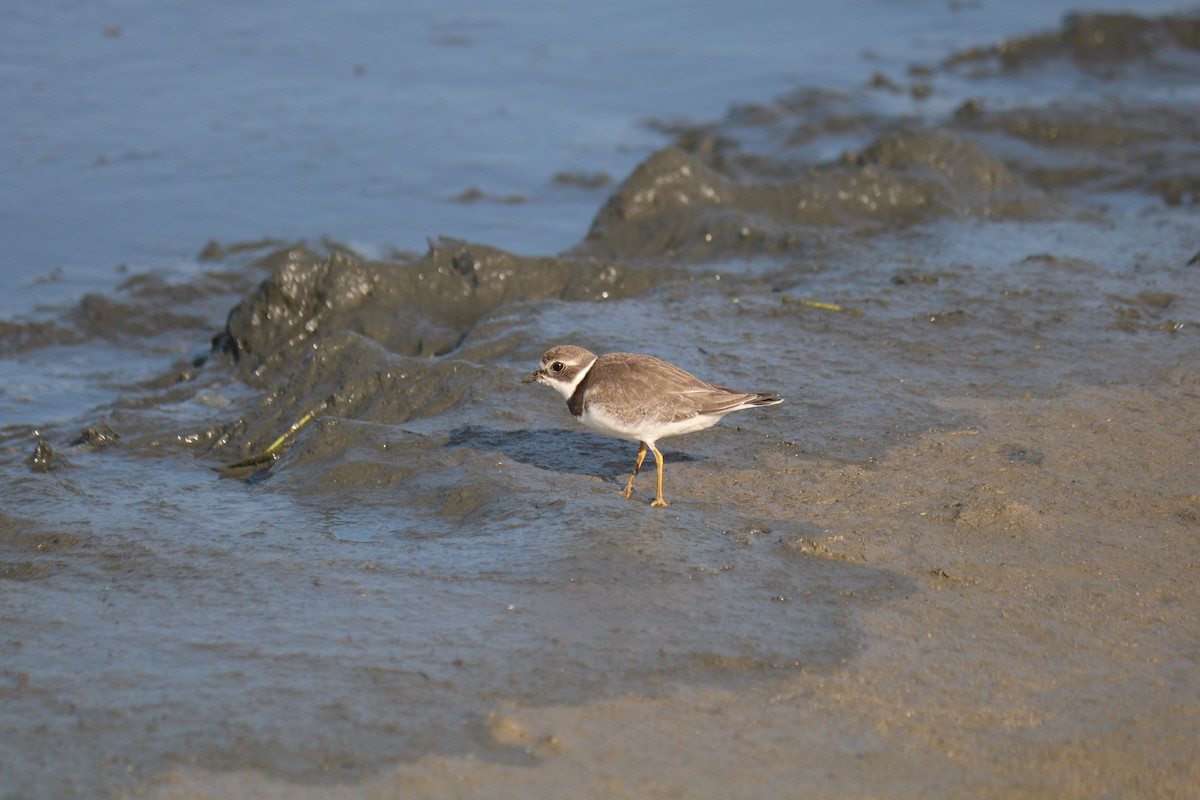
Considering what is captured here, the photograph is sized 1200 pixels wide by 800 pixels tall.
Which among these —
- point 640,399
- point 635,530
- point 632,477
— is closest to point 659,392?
point 640,399

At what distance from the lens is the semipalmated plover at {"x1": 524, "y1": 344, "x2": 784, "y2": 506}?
595cm

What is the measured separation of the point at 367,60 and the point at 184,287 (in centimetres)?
648

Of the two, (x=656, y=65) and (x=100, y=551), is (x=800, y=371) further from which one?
(x=656, y=65)

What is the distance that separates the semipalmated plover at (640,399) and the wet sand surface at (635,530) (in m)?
0.35

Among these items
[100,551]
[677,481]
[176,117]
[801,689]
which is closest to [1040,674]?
[801,689]

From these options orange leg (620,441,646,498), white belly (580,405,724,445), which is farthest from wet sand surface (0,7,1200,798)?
white belly (580,405,724,445)

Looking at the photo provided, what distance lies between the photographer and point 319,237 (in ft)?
38.3

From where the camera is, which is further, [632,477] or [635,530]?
[632,477]

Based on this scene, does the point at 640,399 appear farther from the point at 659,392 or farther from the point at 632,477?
the point at 632,477

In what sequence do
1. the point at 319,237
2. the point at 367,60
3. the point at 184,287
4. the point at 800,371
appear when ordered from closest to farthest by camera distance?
the point at 800,371
the point at 184,287
the point at 319,237
the point at 367,60

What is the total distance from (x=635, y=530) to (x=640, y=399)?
2.21 feet

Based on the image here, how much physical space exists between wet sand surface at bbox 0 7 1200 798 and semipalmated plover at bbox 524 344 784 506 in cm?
35

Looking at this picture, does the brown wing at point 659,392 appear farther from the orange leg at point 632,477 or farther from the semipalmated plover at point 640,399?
the orange leg at point 632,477

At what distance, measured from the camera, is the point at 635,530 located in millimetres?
5598
